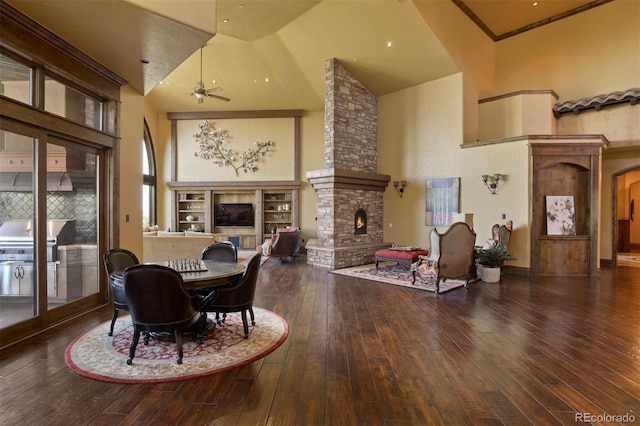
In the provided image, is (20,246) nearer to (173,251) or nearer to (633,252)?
(173,251)

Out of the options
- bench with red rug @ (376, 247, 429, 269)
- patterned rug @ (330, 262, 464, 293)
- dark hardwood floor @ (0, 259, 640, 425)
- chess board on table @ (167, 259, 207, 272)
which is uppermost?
chess board on table @ (167, 259, 207, 272)

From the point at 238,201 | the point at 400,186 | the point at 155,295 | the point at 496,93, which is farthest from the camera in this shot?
the point at 238,201

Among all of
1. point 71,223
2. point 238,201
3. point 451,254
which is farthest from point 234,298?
point 238,201

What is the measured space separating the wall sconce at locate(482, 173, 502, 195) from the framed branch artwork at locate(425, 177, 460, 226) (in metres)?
0.69

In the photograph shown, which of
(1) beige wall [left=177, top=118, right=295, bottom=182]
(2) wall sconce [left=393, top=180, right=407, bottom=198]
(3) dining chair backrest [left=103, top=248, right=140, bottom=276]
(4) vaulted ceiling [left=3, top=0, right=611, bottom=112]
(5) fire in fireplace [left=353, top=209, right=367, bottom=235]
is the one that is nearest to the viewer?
(4) vaulted ceiling [left=3, top=0, right=611, bottom=112]

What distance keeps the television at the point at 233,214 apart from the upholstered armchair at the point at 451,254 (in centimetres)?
771

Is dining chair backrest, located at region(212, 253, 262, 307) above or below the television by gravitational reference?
below

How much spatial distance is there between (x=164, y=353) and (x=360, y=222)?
654cm

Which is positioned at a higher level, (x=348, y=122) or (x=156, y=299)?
(x=348, y=122)

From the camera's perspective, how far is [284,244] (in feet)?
29.9

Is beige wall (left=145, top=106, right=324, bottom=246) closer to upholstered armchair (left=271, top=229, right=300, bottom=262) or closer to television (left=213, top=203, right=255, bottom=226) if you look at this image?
television (left=213, top=203, right=255, bottom=226)

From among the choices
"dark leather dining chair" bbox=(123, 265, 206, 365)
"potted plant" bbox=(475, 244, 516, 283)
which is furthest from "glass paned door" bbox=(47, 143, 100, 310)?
"potted plant" bbox=(475, 244, 516, 283)

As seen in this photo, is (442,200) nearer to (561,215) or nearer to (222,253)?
(561,215)

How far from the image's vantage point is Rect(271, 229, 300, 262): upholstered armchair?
29.7 ft
